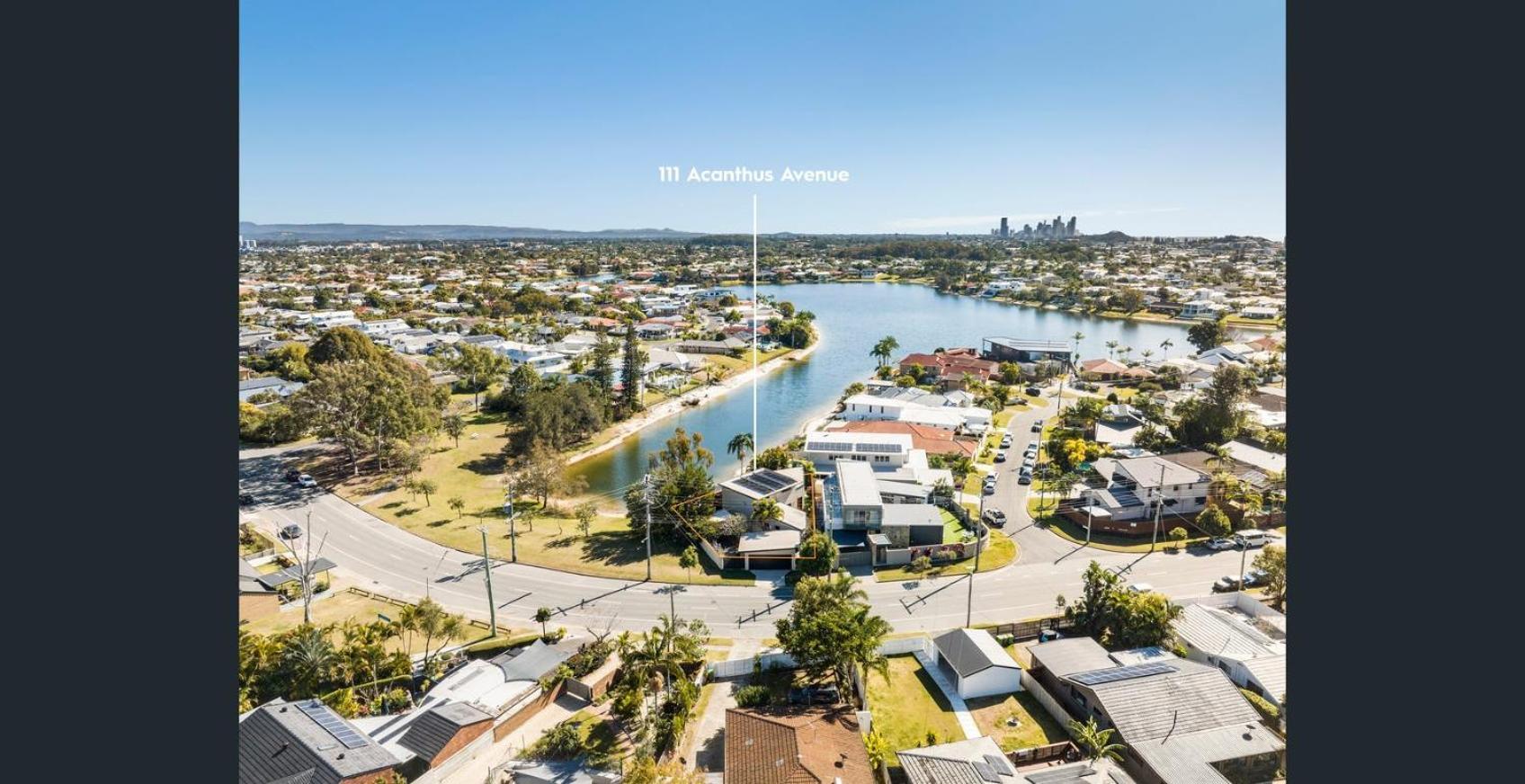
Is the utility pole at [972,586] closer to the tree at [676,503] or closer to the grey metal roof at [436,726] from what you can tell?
the tree at [676,503]

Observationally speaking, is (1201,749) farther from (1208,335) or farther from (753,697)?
(1208,335)

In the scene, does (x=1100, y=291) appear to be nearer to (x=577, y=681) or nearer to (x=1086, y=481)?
(x=1086, y=481)

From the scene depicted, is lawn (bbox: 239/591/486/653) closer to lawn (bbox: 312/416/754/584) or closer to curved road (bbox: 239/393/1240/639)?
curved road (bbox: 239/393/1240/639)

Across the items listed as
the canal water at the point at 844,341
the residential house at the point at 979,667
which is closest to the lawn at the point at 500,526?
the canal water at the point at 844,341

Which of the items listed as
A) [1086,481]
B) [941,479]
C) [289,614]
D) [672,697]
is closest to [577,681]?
[672,697]

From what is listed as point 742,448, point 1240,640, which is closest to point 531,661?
point 1240,640
